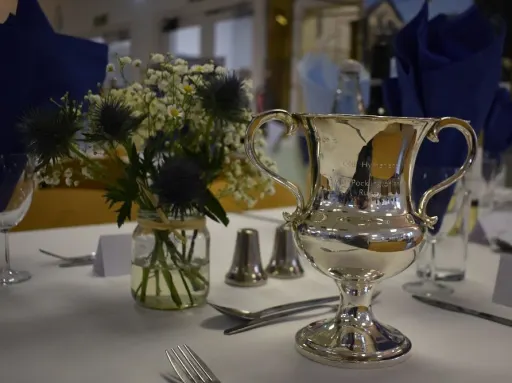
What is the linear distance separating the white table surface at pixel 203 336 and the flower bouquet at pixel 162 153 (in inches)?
2.1

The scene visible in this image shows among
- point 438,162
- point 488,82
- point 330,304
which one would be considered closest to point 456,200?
point 438,162

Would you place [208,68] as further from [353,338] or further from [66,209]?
[66,209]

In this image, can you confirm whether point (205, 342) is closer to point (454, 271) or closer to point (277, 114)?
point (277, 114)

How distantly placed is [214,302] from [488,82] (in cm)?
49

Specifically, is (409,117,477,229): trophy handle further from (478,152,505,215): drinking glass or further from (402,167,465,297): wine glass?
(478,152,505,215): drinking glass

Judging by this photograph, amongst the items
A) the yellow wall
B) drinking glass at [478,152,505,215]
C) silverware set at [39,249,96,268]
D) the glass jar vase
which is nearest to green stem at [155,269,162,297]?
the glass jar vase

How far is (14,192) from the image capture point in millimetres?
764

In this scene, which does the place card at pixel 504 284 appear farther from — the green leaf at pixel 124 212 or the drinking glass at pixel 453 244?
the green leaf at pixel 124 212

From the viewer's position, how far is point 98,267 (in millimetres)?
813

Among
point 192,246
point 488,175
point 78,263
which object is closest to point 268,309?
point 192,246

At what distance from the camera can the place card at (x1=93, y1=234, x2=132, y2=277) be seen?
0.80 meters

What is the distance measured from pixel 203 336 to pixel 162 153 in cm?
20

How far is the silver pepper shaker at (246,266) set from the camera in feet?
2.59

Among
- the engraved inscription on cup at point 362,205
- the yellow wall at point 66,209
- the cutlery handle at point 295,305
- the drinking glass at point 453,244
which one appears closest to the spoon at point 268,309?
the cutlery handle at point 295,305
